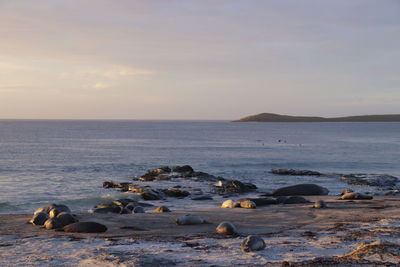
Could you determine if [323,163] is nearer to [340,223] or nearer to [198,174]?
[198,174]

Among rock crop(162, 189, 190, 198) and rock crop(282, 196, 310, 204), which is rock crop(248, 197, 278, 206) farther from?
rock crop(162, 189, 190, 198)

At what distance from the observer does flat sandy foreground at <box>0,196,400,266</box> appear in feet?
32.4

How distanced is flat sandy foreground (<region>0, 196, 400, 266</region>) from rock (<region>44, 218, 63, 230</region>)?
459 mm

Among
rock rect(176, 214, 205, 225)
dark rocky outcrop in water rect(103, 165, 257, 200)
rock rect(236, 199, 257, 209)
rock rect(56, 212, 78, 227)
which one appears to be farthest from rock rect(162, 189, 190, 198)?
rock rect(56, 212, 78, 227)

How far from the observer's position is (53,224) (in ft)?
47.1

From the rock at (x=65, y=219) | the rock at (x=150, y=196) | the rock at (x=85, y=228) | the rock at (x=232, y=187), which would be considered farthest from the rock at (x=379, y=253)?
the rock at (x=232, y=187)

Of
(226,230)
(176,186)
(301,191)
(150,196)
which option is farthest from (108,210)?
(301,191)

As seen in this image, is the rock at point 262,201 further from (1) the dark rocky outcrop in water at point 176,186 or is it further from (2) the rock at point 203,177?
(2) the rock at point 203,177

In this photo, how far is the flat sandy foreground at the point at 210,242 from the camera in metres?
9.88

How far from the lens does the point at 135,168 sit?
42.3m

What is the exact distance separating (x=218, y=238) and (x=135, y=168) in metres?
30.6

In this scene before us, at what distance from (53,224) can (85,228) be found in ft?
4.74

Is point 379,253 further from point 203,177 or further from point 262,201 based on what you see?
point 203,177

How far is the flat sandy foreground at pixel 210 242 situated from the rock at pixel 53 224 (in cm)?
46
